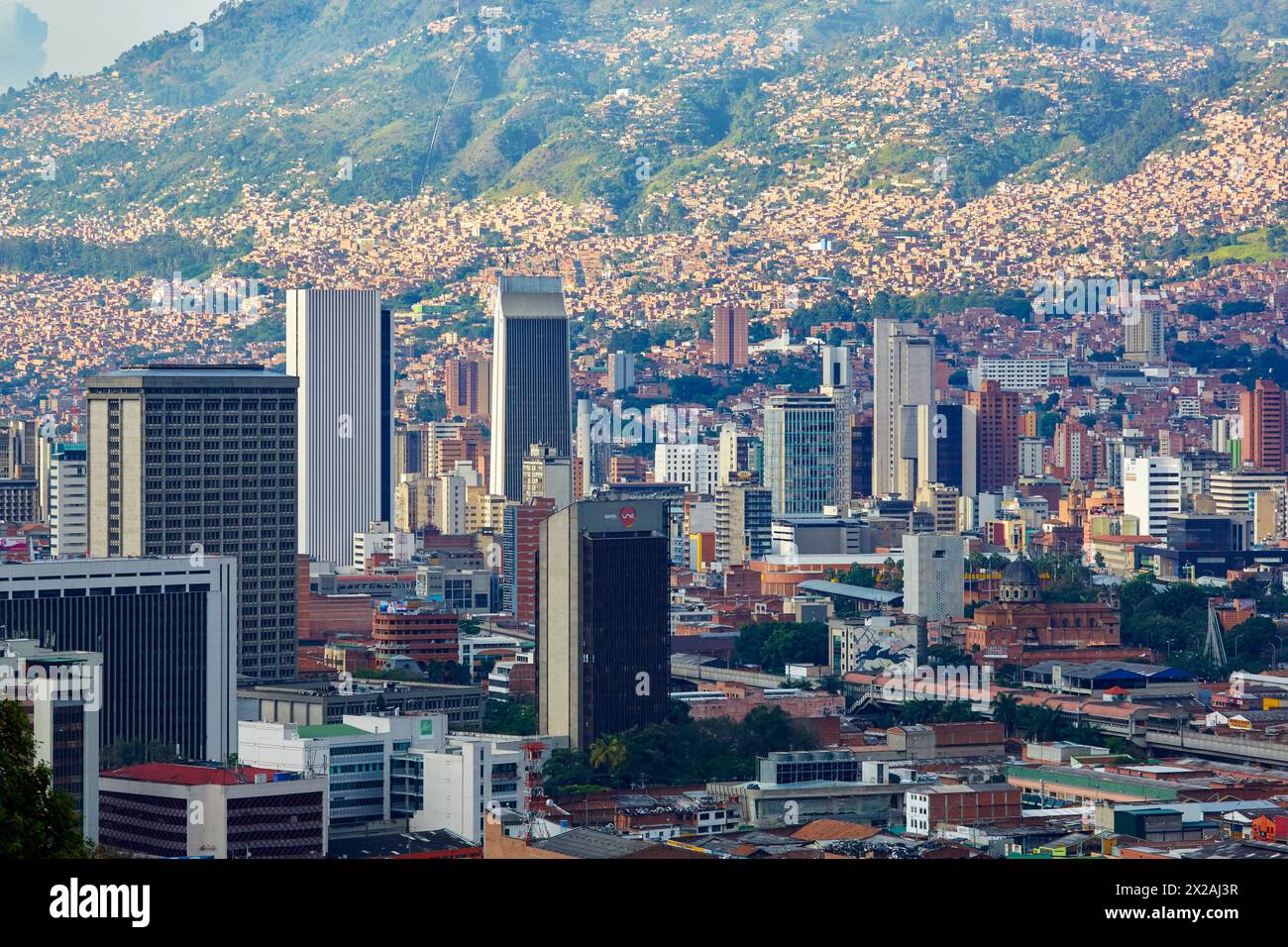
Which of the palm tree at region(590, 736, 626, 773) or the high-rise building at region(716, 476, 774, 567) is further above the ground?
the high-rise building at region(716, 476, 774, 567)

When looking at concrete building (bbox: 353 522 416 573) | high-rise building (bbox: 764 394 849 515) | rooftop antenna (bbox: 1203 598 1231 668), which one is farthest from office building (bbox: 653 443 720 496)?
rooftop antenna (bbox: 1203 598 1231 668)

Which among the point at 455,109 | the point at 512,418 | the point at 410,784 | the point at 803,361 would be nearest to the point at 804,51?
the point at 455,109

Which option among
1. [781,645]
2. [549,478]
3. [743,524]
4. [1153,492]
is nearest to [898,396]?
[1153,492]

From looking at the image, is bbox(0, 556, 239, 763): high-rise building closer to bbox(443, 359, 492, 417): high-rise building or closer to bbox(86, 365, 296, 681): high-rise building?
bbox(86, 365, 296, 681): high-rise building

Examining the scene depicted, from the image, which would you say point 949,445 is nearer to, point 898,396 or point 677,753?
point 898,396

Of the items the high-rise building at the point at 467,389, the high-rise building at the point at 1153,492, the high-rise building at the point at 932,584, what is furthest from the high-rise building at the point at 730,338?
the high-rise building at the point at 932,584
